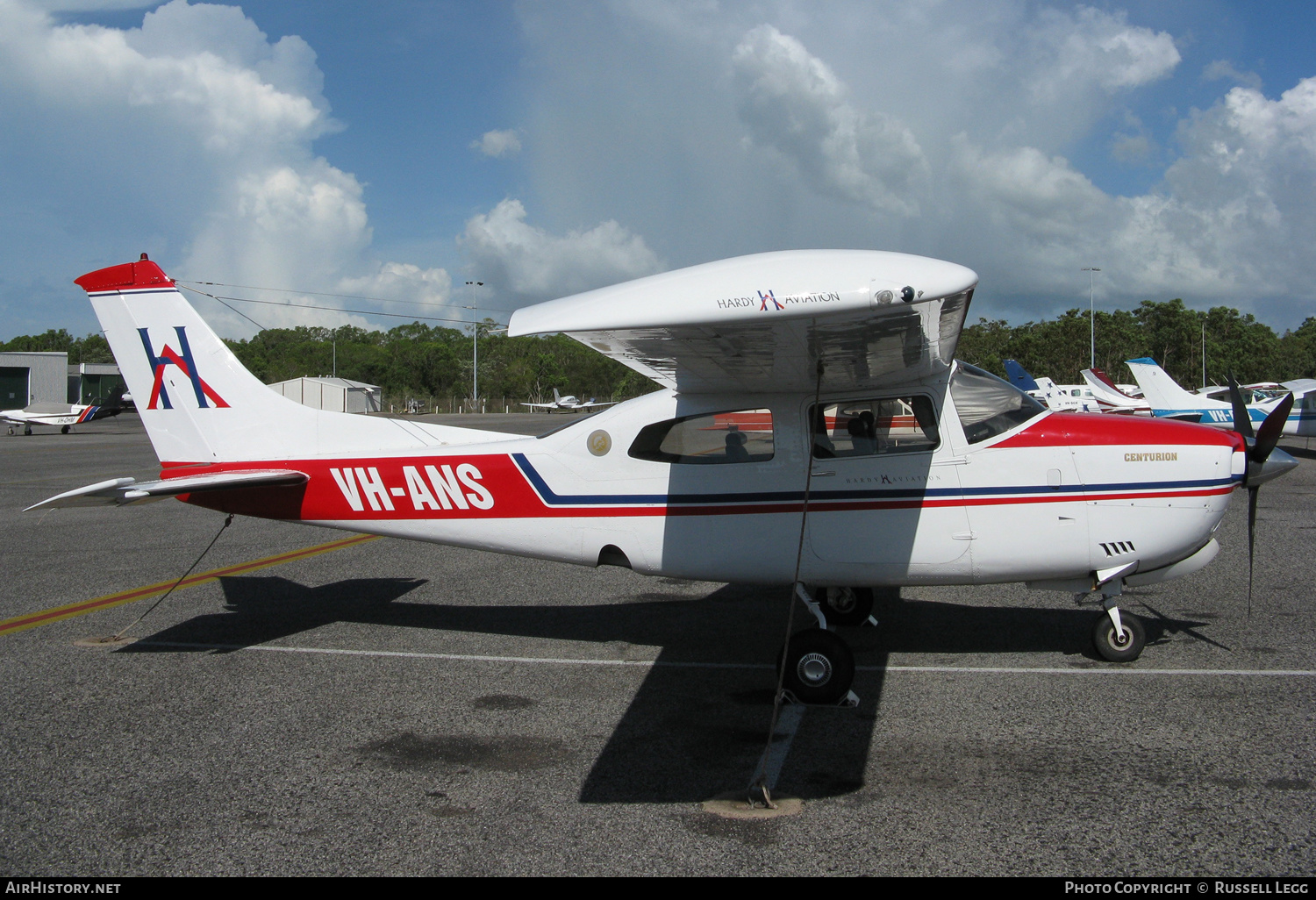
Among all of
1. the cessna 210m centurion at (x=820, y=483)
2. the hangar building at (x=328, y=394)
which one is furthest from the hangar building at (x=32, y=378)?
the cessna 210m centurion at (x=820, y=483)

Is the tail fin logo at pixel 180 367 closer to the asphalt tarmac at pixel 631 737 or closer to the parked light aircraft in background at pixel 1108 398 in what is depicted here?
the asphalt tarmac at pixel 631 737

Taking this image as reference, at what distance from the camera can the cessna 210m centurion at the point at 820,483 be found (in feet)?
16.1

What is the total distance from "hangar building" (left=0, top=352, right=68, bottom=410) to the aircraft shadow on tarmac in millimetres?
71714

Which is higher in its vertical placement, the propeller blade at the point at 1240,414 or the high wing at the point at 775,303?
the high wing at the point at 775,303

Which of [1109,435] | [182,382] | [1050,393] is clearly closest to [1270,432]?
[1109,435]

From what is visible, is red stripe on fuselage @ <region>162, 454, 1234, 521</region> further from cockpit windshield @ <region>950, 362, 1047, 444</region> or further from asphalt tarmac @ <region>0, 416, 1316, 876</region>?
asphalt tarmac @ <region>0, 416, 1316, 876</region>

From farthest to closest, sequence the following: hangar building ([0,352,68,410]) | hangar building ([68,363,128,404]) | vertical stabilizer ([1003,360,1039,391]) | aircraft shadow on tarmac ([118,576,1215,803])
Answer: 1. hangar building ([68,363,128,404])
2. hangar building ([0,352,68,410])
3. vertical stabilizer ([1003,360,1039,391])
4. aircraft shadow on tarmac ([118,576,1215,803])

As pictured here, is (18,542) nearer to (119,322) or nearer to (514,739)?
(119,322)

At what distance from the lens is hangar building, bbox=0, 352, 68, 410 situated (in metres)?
64.3

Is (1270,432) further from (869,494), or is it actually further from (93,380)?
(93,380)

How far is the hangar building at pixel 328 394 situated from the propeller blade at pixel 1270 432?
51.8 metres

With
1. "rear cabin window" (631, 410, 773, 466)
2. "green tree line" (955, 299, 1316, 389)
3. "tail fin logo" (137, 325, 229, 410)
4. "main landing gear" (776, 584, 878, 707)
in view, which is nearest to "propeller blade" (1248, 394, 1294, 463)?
"main landing gear" (776, 584, 878, 707)

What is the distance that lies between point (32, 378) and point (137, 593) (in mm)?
72438
